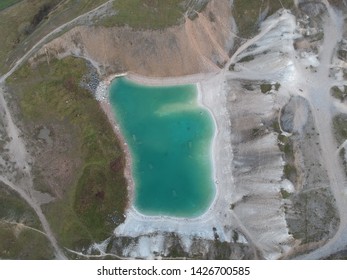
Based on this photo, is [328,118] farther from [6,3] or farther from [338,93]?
[6,3]

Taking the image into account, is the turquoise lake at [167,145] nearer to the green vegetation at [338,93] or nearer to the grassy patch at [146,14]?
the grassy patch at [146,14]

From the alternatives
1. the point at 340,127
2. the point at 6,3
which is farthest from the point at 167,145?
the point at 6,3

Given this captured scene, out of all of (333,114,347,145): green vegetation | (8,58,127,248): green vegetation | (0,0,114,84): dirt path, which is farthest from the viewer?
(0,0,114,84): dirt path

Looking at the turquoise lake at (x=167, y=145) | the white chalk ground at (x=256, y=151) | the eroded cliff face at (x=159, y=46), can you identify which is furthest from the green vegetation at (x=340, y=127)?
the eroded cliff face at (x=159, y=46)

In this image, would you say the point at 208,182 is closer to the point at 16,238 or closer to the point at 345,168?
the point at 345,168

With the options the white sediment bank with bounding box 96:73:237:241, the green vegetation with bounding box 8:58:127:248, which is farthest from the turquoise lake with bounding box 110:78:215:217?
the green vegetation with bounding box 8:58:127:248

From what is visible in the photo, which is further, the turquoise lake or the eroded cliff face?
the eroded cliff face

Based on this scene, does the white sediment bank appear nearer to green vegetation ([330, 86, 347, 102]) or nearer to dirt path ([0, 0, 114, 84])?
dirt path ([0, 0, 114, 84])
